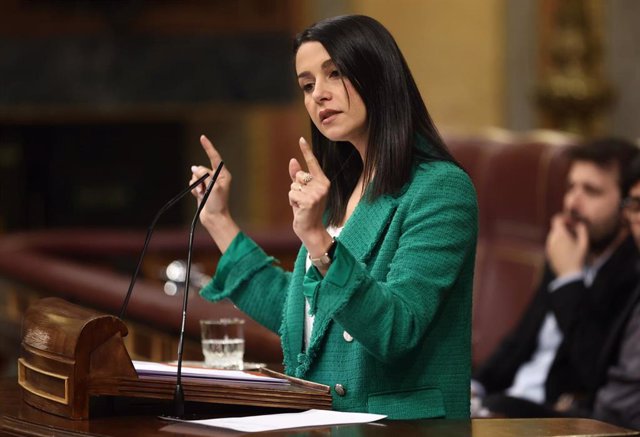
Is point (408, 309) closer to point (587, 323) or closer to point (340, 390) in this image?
point (340, 390)

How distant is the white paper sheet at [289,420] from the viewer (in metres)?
1.86

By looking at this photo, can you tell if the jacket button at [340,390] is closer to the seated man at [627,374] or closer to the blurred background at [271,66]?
the seated man at [627,374]

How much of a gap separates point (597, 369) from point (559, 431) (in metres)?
1.90

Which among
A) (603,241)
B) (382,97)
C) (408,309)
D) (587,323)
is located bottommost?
(587,323)

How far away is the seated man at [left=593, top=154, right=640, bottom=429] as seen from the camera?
3.46 meters

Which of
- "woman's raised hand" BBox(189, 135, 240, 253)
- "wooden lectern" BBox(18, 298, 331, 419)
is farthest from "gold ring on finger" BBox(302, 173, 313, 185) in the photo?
"woman's raised hand" BBox(189, 135, 240, 253)

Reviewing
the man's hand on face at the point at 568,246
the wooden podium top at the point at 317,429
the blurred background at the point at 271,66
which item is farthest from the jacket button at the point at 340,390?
the blurred background at the point at 271,66

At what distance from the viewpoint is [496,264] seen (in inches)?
198

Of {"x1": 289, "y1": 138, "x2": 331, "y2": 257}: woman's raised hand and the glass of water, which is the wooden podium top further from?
the glass of water

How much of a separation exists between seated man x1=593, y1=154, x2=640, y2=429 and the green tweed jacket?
1.47 meters

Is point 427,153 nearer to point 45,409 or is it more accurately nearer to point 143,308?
point 45,409

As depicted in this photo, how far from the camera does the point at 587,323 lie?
152 inches

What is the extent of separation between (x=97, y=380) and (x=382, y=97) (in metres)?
0.64

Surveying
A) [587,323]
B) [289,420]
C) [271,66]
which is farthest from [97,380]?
[271,66]
